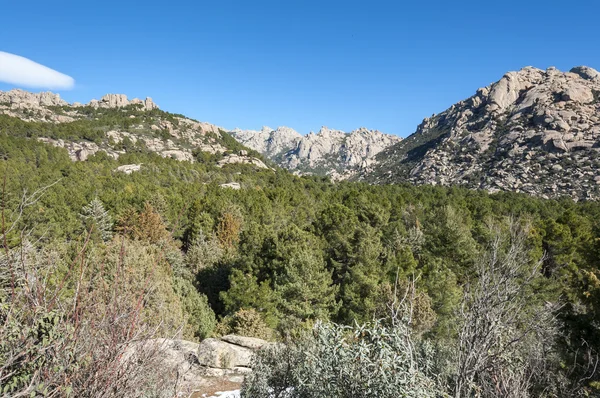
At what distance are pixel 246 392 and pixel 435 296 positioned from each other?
1639 cm

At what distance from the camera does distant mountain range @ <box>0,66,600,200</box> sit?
78.1m

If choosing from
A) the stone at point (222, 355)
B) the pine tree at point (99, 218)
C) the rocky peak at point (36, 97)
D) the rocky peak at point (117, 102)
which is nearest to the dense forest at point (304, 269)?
the pine tree at point (99, 218)

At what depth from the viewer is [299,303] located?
806 inches

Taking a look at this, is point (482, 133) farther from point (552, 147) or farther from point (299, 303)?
point (299, 303)

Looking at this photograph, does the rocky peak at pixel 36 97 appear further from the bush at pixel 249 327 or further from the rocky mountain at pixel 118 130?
the bush at pixel 249 327

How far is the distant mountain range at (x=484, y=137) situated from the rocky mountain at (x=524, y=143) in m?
0.21

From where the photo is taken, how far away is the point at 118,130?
94.0 meters

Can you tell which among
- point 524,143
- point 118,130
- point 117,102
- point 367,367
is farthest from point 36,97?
point 524,143

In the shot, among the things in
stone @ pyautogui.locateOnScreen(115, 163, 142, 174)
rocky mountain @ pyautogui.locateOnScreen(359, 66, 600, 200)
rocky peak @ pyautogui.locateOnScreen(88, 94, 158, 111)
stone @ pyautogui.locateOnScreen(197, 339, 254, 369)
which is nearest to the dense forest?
stone @ pyautogui.locateOnScreen(197, 339, 254, 369)

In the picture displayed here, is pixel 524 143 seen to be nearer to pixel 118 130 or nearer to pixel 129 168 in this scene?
pixel 129 168

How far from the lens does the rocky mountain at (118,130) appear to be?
7254 centimetres

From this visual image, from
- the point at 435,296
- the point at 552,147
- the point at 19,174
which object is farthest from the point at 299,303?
the point at 552,147

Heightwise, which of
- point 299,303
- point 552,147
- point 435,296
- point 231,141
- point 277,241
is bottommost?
point 299,303

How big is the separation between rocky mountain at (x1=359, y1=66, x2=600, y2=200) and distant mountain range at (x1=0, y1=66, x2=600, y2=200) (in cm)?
21
